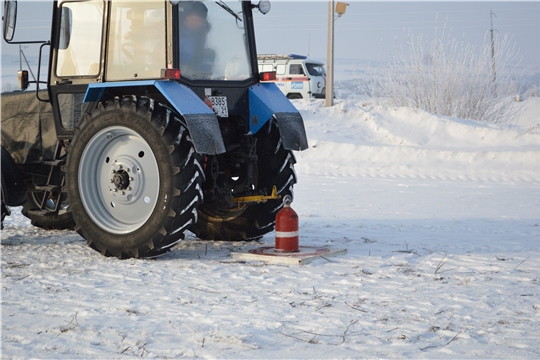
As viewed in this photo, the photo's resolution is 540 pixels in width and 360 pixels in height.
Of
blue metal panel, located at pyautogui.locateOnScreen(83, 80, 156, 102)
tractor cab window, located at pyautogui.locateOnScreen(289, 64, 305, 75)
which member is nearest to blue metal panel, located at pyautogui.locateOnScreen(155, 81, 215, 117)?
blue metal panel, located at pyautogui.locateOnScreen(83, 80, 156, 102)

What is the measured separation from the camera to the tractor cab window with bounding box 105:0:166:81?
6.94 metres

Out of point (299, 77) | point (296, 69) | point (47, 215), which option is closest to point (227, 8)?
point (47, 215)

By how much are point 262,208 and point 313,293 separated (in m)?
2.36

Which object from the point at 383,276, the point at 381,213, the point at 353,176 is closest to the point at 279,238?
the point at 383,276

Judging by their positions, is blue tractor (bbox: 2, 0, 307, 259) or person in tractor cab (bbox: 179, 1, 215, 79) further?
person in tractor cab (bbox: 179, 1, 215, 79)

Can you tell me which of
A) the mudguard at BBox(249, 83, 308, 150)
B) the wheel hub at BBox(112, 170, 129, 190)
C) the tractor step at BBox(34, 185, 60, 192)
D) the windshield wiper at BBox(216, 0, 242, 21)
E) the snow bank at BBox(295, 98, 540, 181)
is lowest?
the snow bank at BBox(295, 98, 540, 181)

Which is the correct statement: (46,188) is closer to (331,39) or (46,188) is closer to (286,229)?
(286,229)

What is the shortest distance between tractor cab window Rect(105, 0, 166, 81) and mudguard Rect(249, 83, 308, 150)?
3.51ft

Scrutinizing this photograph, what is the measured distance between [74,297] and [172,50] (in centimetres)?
249

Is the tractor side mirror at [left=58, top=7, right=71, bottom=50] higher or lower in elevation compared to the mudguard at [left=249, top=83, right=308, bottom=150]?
higher

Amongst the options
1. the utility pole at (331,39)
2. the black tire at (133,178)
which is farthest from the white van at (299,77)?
the black tire at (133,178)

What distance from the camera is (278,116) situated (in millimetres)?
7395

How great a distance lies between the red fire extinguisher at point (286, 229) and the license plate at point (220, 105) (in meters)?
1.00

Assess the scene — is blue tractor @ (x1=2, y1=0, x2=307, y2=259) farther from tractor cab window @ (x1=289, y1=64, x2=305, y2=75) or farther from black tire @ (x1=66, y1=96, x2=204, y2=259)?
tractor cab window @ (x1=289, y1=64, x2=305, y2=75)
